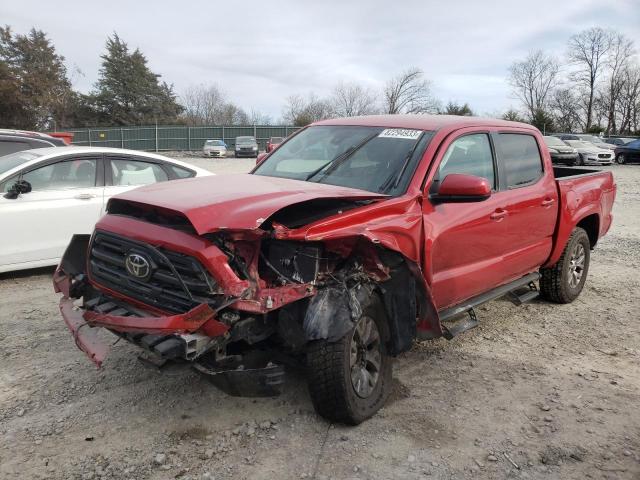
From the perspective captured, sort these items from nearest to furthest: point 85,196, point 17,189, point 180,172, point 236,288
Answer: point 236,288, point 17,189, point 85,196, point 180,172

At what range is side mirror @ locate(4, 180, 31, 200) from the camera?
5.96 metres

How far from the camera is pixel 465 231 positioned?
13.4ft

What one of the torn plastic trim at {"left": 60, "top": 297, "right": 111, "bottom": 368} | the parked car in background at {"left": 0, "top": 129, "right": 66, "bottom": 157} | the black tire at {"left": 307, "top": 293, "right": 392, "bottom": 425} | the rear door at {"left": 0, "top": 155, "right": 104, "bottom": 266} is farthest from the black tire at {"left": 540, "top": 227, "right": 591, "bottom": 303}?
the parked car in background at {"left": 0, "top": 129, "right": 66, "bottom": 157}

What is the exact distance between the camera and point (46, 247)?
6258 mm

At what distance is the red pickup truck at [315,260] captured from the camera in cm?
295

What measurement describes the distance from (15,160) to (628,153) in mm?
31018

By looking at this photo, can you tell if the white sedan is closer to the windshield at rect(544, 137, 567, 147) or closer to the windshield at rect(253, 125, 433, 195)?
the windshield at rect(253, 125, 433, 195)

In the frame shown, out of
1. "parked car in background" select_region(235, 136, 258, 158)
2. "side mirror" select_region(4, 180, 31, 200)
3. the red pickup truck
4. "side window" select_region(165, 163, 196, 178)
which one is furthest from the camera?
"parked car in background" select_region(235, 136, 258, 158)

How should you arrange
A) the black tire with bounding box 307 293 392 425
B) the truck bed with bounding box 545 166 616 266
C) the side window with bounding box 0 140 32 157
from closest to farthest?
1. the black tire with bounding box 307 293 392 425
2. the truck bed with bounding box 545 166 616 266
3. the side window with bounding box 0 140 32 157

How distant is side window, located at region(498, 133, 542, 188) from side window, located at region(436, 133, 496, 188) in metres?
0.22

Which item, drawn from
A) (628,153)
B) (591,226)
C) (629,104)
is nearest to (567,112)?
(629,104)

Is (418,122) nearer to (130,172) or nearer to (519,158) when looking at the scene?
(519,158)

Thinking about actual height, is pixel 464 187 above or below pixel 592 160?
below

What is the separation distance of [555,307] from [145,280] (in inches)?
175
